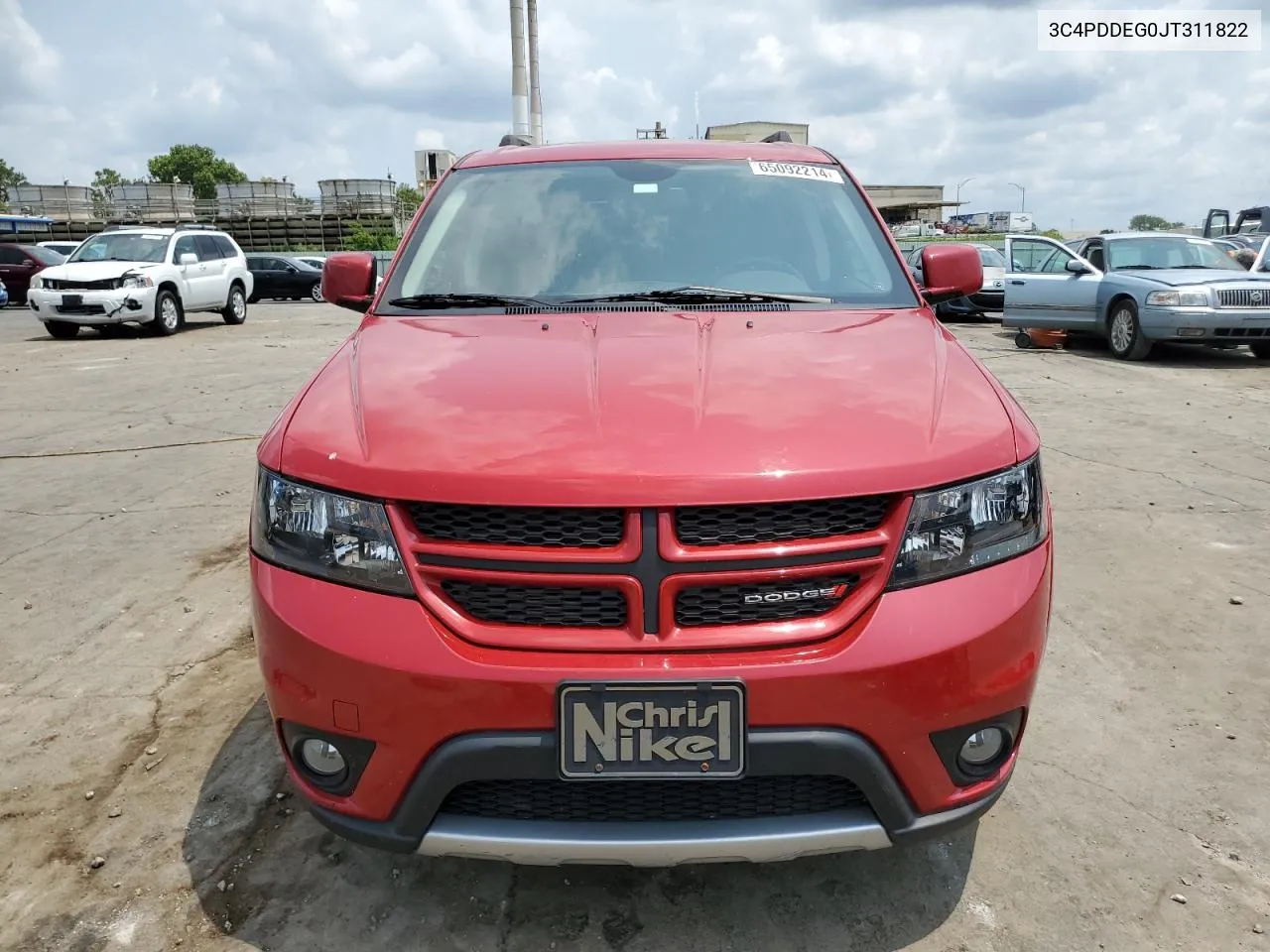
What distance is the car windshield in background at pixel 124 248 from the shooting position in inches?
611

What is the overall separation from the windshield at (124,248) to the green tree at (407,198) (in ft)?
149

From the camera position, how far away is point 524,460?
1879 mm

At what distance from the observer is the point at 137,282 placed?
15.0 metres

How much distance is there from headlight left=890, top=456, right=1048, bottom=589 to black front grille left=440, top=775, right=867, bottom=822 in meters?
0.41

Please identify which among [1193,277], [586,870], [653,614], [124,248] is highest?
[124,248]

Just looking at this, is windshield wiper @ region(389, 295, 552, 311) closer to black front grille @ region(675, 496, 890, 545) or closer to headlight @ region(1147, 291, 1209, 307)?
black front grille @ region(675, 496, 890, 545)

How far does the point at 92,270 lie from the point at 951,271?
1493 centimetres

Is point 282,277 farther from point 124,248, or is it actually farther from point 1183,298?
point 1183,298

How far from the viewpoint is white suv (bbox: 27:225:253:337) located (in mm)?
14734

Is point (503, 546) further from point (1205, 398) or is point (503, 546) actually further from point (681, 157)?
point (1205, 398)

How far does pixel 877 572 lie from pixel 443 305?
5.19 ft

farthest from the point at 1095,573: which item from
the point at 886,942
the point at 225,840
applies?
the point at 225,840

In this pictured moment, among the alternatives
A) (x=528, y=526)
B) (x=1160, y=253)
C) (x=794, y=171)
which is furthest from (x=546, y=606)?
(x=1160, y=253)

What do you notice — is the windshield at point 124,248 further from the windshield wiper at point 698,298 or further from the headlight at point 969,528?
the headlight at point 969,528
